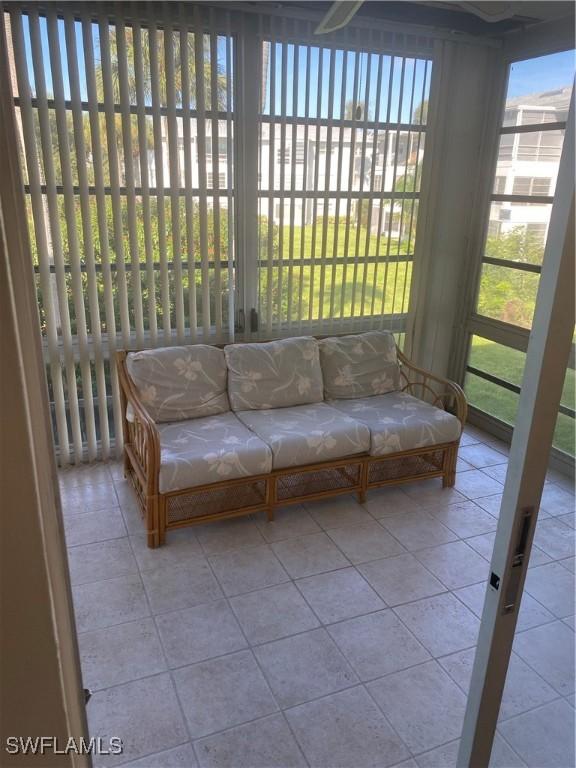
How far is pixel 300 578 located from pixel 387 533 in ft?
2.10

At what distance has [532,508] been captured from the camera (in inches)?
48.3

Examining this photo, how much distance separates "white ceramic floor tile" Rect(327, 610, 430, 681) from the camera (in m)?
2.27

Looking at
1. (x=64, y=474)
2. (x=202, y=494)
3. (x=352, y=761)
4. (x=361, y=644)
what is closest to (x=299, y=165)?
(x=202, y=494)

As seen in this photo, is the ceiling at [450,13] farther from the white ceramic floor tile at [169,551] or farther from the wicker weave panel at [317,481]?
the white ceramic floor tile at [169,551]

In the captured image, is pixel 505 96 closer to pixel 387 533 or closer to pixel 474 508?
pixel 474 508

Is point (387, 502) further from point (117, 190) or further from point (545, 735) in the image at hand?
point (117, 190)

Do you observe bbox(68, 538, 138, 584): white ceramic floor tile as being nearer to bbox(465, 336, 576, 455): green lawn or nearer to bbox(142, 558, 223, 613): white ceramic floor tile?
bbox(142, 558, 223, 613): white ceramic floor tile

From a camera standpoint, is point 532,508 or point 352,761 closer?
point 532,508

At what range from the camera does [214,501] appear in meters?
3.06

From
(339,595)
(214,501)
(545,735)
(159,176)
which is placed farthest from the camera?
(159,176)

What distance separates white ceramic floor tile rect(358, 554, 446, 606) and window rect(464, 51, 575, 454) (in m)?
1.81

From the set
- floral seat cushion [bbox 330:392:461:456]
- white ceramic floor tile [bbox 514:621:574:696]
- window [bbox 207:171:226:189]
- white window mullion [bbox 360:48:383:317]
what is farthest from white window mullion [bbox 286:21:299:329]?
white ceramic floor tile [bbox 514:621:574:696]

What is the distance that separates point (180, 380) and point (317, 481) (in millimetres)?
1002

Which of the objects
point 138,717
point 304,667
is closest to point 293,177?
point 304,667
